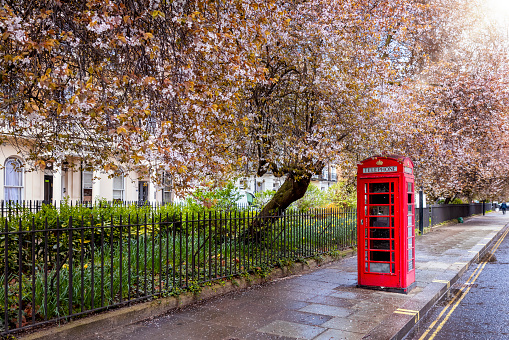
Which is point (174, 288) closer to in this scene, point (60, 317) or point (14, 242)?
point (60, 317)

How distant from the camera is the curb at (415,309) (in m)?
5.18

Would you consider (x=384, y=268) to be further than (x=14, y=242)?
Yes

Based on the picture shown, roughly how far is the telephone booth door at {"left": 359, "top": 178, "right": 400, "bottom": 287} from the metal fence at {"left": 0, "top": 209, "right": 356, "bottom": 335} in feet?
6.31

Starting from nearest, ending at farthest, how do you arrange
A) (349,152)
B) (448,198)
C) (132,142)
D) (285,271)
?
(132,142) < (285,271) < (349,152) < (448,198)

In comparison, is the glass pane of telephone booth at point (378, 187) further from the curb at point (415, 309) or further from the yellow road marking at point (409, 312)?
the yellow road marking at point (409, 312)

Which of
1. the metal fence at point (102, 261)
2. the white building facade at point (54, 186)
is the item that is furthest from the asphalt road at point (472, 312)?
the white building facade at point (54, 186)

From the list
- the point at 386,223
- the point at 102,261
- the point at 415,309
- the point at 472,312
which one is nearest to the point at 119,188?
the point at 386,223

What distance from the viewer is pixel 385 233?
25.2 feet

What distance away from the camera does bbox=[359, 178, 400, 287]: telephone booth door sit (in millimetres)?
7531

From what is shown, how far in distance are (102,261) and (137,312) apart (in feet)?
2.88

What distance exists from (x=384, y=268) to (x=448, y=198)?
2760 centimetres

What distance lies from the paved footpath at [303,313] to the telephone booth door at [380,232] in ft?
1.15

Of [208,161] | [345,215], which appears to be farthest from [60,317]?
[345,215]

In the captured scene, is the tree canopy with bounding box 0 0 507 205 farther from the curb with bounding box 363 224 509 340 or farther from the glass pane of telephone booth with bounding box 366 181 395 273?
the curb with bounding box 363 224 509 340
